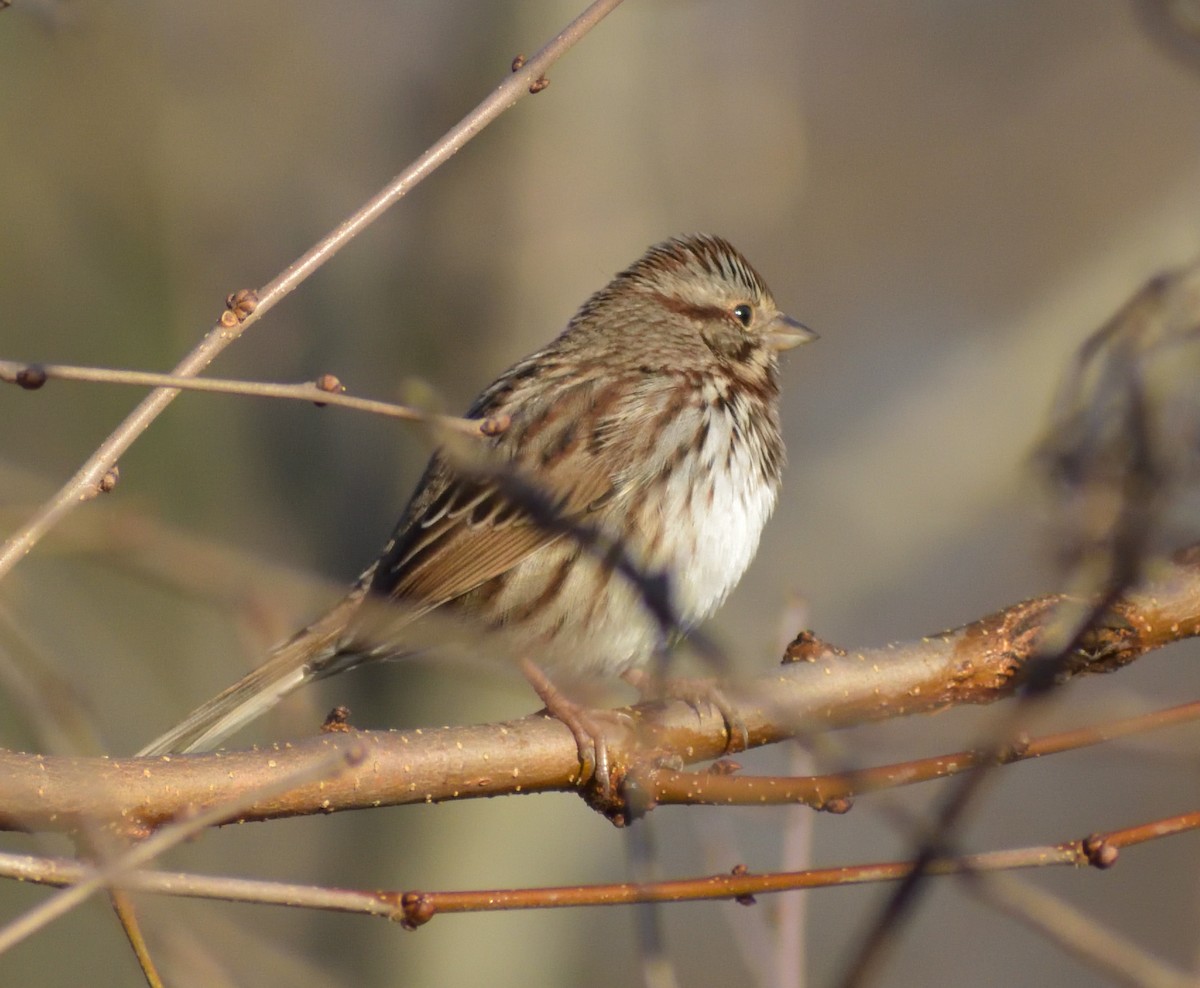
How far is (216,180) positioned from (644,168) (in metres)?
2.95

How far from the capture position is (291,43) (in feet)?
33.6

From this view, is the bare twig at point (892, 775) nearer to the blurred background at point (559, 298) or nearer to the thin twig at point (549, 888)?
the thin twig at point (549, 888)

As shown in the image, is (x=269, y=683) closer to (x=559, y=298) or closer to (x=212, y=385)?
(x=212, y=385)

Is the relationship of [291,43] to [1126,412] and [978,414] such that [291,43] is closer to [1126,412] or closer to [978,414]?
[978,414]

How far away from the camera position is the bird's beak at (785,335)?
5242 mm

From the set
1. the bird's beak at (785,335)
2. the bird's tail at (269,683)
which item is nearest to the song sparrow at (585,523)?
the bird's tail at (269,683)

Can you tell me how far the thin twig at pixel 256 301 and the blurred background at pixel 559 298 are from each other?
3.57 metres

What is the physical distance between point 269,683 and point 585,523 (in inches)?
39.8

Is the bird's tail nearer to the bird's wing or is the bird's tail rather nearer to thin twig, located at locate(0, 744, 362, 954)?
the bird's wing

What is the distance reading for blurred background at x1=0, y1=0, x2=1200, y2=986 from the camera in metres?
8.34

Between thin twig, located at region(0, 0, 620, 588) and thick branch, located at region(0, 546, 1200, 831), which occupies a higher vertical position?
thin twig, located at region(0, 0, 620, 588)

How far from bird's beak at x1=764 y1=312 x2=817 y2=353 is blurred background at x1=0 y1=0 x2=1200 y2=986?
1.39m

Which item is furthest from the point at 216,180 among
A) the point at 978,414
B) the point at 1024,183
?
the point at 1024,183

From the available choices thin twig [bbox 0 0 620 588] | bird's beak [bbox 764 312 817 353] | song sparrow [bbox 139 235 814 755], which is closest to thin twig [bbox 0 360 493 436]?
thin twig [bbox 0 0 620 588]
